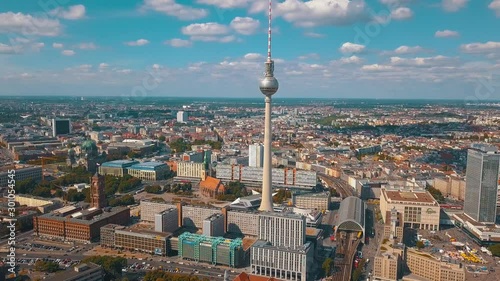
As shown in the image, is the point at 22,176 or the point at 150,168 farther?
the point at 150,168

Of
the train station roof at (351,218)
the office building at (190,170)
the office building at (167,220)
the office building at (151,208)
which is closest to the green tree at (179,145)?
the office building at (190,170)

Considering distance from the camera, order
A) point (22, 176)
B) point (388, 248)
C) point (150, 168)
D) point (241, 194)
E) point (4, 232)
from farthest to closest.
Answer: point (150, 168) < point (22, 176) < point (241, 194) < point (4, 232) < point (388, 248)

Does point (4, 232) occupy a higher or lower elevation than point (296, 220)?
lower

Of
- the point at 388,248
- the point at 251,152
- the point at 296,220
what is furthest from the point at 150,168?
the point at 388,248

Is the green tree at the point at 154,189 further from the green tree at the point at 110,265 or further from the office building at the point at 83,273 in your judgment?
the office building at the point at 83,273

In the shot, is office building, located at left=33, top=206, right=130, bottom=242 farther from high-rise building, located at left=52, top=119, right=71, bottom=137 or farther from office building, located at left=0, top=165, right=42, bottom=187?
high-rise building, located at left=52, top=119, right=71, bottom=137

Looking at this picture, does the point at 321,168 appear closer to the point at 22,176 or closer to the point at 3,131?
the point at 22,176
